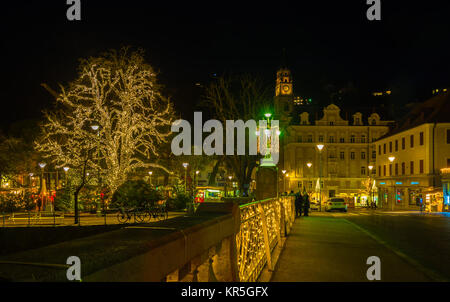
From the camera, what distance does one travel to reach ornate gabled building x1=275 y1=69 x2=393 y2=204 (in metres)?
75.4

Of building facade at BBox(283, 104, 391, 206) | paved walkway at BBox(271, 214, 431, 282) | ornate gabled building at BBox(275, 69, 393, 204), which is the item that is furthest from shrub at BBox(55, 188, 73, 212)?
ornate gabled building at BBox(275, 69, 393, 204)

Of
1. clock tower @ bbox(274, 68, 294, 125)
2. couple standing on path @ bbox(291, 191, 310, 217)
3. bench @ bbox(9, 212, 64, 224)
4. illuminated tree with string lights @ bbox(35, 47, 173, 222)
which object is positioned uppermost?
clock tower @ bbox(274, 68, 294, 125)

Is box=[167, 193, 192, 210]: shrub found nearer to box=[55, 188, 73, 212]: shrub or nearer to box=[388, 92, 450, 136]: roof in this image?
box=[55, 188, 73, 212]: shrub

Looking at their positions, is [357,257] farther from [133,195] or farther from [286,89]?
[286,89]

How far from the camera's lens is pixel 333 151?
250 feet

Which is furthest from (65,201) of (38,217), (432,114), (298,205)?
(432,114)

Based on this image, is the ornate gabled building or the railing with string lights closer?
the railing with string lights

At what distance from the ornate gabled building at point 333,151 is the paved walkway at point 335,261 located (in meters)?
63.8

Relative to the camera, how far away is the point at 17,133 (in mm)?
47406

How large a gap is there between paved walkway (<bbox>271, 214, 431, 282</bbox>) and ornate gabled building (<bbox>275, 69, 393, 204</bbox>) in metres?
63.8

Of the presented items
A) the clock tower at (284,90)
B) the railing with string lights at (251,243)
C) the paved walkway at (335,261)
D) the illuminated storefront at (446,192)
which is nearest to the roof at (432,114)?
the illuminated storefront at (446,192)
